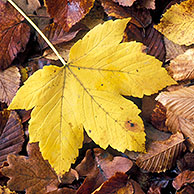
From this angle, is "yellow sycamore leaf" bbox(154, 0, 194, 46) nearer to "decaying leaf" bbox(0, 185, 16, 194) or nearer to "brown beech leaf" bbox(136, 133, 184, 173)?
"brown beech leaf" bbox(136, 133, 184, 173)

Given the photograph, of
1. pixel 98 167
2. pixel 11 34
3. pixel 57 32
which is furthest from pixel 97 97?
pixel 11 34

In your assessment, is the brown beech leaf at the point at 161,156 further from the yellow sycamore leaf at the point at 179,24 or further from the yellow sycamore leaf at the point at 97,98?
the yellow sycamore leaf at the point at 179,24

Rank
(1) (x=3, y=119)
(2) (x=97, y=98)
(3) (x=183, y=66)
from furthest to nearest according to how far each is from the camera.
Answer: (1) (x=3, y=119) → (3) (x=183, y=66) → (2) (x=97, y=98)

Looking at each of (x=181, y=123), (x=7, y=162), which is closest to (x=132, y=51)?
(x=181, y=123)

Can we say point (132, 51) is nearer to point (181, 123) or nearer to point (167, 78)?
point (167, 78)

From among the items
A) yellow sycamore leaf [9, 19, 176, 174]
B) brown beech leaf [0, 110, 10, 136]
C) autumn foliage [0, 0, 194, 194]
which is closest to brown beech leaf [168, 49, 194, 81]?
autumn foliage [0, 0, 194, 194]

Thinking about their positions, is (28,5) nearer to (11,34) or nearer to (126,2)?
(11,34)

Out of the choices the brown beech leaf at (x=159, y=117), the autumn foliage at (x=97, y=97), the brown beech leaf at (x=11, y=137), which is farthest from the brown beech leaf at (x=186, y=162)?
the brown beech leaf at (x=11, y=137)

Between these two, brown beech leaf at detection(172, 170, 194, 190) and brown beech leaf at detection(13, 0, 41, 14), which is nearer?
brown beech leaf at detection(172, 170, 194, 190)
